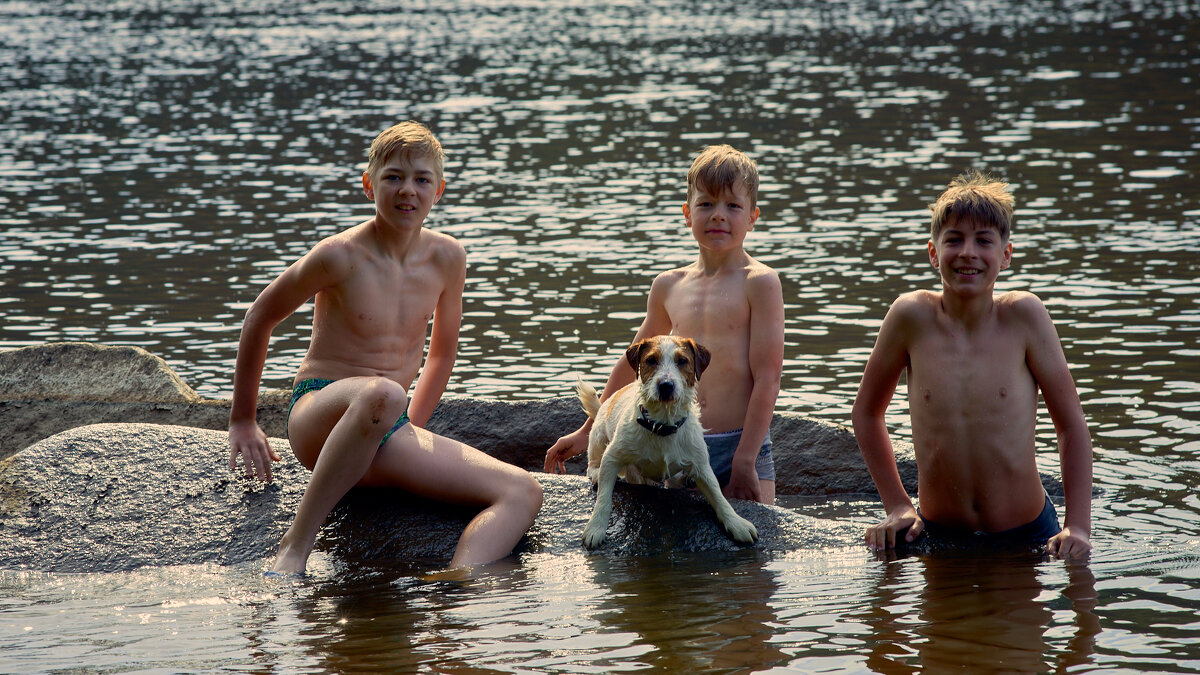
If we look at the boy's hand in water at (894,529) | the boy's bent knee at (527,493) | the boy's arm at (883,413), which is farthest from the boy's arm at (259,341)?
the boy's hand in water at (894,529)

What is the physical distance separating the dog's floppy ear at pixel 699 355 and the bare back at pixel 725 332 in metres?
0.44

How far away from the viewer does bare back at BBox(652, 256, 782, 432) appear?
20.0 feet

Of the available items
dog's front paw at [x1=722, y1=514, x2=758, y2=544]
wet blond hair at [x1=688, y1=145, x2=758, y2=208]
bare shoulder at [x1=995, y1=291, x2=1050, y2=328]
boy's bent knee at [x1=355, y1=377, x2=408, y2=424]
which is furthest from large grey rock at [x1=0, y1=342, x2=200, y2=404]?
bare shoulder at [x1=995, y1=291, x2=1050, y2=328]

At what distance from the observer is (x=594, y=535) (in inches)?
221

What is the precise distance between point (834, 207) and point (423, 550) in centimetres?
1082

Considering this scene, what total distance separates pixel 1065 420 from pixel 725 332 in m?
1.59

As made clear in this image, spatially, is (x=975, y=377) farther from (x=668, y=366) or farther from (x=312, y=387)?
(x=312, y=387)

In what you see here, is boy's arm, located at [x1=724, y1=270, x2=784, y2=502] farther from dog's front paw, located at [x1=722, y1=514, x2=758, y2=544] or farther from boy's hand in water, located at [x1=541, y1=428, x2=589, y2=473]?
boy's hand in water, located at [x1=541, y1=428, x2=589, y2=473]

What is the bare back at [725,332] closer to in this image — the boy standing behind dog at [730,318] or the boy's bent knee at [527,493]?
the boy standing behind dog at [730,318]

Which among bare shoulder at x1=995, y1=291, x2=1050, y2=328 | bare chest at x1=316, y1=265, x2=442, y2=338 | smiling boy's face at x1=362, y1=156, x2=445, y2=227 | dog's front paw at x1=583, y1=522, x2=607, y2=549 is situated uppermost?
smiling boy's face at x1=362, y1=156, x2=445, y2=227

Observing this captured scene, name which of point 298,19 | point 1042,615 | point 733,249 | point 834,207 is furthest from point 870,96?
point 298,19

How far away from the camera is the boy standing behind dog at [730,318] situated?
19.7 ft

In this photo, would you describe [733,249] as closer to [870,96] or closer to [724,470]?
[724,470]

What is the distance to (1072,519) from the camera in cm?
534
